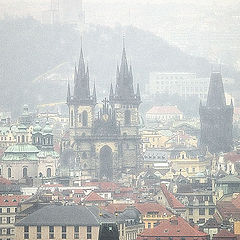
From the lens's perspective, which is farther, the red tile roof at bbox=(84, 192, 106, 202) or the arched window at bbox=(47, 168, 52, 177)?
the arched window at bbox=(47, 168, 52, 177)

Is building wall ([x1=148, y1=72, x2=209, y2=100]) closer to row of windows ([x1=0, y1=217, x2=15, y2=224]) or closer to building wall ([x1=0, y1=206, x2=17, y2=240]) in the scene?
building wall ([x1=0, y1=206, x2=17, y2=240])

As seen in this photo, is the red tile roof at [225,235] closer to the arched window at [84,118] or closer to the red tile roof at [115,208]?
the red tile roof at [115,208]

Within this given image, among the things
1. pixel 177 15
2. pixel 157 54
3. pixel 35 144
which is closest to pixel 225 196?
pixel 35 144

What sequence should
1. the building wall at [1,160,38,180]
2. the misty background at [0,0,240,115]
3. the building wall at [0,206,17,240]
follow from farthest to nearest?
the misty background at [0,0,240,115] < the building wall at [1,160,38,180] < the building wall at [0,206,17,240]

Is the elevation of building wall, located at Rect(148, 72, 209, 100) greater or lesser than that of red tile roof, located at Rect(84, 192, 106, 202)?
greater

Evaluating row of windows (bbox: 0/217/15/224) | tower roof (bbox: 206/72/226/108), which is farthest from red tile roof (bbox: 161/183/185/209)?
tower roof (bbox: 206/72/226/108)

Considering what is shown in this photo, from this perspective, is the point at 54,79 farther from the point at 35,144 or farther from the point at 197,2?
the point at 35,144
